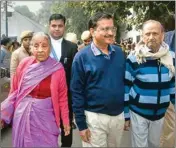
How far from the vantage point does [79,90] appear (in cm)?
299

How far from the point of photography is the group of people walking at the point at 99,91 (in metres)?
2.99

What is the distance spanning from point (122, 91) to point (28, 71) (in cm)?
87

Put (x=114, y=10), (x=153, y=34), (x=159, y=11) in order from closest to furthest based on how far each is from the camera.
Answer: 1. (x=153, y=34)
2. (x=159, y=11)
3. (x=114, y=10)

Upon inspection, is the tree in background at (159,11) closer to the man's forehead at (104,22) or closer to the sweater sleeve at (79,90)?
the man's forehead at (104,22)

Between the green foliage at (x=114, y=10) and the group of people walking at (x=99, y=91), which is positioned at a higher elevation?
the green foliage at (x=114, y=10)

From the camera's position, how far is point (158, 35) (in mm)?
3109

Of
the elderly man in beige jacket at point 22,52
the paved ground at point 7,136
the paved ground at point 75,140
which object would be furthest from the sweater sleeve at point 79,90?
the elderly man in beige jacket at point 22,52

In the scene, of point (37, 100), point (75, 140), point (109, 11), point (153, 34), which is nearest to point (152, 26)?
point (153, 34)

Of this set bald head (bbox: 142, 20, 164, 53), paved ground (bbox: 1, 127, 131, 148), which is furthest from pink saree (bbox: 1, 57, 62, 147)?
paved ground (bbox: 1, 127, 131, 148)

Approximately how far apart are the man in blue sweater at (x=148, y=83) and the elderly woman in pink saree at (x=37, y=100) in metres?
0.63

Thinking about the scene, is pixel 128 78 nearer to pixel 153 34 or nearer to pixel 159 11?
pixel 153 34

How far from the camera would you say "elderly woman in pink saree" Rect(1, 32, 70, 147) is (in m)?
3.15

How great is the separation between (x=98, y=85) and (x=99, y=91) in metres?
0.05

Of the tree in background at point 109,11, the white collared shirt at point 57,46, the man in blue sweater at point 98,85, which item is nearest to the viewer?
the man in blue sweater at point 98,85
